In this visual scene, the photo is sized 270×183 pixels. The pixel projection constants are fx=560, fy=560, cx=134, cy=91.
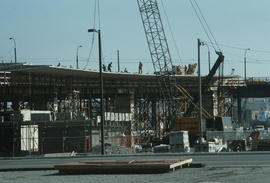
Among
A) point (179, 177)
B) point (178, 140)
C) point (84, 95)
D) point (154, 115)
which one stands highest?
point (84, 95)

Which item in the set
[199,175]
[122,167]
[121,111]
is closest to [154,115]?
[121,111]

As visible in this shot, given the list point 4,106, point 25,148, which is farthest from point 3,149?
point 4,106

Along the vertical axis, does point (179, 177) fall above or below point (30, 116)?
below

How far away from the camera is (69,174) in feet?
81.8

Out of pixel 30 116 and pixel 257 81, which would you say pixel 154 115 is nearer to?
pixel 257 81

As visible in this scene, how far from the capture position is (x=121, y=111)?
347 feet

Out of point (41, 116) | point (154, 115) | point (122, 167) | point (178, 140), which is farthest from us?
point (154, 115)

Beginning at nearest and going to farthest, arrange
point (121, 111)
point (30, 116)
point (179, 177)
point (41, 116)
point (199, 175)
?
point (179, 177)
point (199, 175)
point (41, 116)
point (30, 116)
point (121, 111)

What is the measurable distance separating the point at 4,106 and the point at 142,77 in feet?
87.2

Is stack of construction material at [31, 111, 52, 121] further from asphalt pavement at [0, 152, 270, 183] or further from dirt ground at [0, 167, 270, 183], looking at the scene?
dirt ground at [0, 167, 270, 183]

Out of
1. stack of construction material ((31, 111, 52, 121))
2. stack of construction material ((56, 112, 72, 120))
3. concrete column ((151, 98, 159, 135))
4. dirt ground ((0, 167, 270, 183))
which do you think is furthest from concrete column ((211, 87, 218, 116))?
dirt ground ((0, 167, 270, 183))

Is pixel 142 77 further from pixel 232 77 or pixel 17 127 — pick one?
pixel 17 127

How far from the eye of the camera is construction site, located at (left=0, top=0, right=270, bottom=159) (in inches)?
2596

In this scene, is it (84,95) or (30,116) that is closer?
(30,116)
